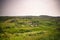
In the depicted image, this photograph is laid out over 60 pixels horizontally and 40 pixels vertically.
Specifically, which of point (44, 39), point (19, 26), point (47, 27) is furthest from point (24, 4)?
point (44, 39)

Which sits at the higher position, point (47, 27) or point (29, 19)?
point (29, 19)

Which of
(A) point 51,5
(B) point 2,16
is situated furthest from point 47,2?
(B) point 2,16

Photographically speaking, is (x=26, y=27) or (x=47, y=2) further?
(x=47, y=2)

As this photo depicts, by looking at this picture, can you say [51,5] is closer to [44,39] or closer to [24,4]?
[24,4]

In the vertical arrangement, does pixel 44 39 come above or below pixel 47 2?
below

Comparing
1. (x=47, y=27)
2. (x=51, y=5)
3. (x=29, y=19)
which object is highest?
(x=51, y=5)

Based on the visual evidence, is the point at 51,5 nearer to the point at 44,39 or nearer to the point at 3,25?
the point at 44,39
